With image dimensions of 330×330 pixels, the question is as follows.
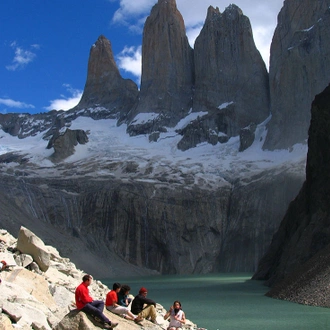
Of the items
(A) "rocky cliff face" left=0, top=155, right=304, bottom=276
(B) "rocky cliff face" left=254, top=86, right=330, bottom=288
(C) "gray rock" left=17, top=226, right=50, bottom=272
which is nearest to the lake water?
(B) "rocky cliff face" left=254, top=86, right=330, bottom=288

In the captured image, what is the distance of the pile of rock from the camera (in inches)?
509

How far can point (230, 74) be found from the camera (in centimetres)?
12688

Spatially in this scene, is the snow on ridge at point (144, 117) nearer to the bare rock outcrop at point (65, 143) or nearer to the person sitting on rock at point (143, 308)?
the bare rock outcrop at point (65, 143)

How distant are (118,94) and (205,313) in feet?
414

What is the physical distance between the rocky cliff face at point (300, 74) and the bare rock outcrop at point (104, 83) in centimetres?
5013

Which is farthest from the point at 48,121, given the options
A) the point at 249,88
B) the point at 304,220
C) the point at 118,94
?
the point at 304,220

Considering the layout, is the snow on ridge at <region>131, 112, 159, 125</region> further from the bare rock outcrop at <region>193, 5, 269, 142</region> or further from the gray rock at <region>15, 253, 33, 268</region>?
the gray rock at <region>15, 253, 33, 268</region>

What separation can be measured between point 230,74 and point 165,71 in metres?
15.1

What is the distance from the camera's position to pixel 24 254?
60.2ft

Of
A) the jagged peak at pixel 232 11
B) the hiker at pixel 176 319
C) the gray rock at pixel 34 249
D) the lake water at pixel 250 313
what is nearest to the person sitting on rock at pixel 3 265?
the gray rock at pixel 34 249

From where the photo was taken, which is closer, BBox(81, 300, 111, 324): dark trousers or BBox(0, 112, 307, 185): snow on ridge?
BBox(81, 300, 111, 324): dark trousers

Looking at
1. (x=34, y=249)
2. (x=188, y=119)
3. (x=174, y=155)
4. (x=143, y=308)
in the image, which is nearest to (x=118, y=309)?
(x=143, y=308)

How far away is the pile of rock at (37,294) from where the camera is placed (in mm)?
12938

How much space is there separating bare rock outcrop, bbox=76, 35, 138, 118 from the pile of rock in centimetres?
13163
